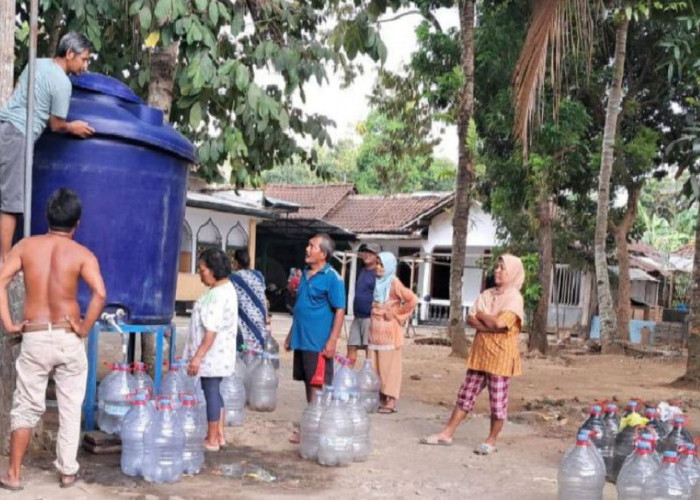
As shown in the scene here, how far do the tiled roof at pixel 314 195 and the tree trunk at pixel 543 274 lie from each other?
1193 centimetres

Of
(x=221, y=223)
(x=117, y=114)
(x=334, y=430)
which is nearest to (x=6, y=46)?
(x=117, y=114)

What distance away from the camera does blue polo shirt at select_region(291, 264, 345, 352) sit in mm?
5723

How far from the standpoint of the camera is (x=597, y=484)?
4.50 metres

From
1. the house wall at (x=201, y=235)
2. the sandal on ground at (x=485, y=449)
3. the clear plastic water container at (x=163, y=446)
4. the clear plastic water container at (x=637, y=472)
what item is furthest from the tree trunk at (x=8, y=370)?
the house wall at (x=201, y=235)

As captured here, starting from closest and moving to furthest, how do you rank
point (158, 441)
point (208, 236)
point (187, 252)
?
point (158, 441) < point (187, 252) < point (208, 236)

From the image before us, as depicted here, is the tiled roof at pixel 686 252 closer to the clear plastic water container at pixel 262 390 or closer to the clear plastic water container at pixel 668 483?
the clear plastic water container at pixel 262 390

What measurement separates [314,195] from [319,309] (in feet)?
72.8

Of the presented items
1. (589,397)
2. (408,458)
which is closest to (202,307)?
(408,458)

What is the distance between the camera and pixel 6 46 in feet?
16.1

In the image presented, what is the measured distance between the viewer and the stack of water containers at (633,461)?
412cm

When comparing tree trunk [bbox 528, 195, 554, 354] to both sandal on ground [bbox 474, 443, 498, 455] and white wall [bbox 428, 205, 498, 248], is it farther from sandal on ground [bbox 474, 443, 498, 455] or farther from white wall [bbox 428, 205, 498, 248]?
sandal on ground [bbox 474, 443, 498, 455]

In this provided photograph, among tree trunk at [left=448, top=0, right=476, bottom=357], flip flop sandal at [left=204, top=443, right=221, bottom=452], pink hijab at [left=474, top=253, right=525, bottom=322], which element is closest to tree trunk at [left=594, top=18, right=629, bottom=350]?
tree trunk at [left=448, top=0, right=476, bottom=357]

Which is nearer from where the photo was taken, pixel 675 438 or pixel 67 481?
pixel 67 481

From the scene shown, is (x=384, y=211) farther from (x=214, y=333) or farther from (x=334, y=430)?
(x=214, y=333)
